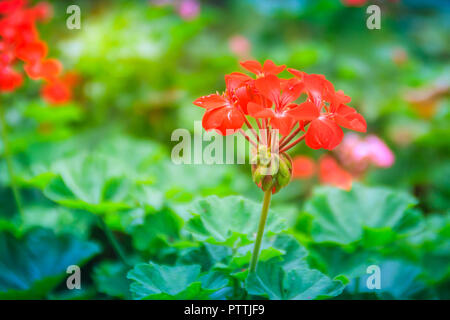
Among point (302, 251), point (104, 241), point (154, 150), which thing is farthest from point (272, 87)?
point (154, 150)

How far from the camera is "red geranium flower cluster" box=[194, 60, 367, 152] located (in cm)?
59

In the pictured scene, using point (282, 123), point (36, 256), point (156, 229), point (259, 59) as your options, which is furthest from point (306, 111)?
point (259, 59)

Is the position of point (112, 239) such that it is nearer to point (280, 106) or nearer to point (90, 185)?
point (90, 185)

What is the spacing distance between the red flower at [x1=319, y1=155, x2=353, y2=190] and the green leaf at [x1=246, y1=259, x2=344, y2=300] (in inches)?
41.2

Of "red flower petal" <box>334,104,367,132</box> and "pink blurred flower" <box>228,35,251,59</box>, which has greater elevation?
"pink blurred flower" <box>228,35,251,59</box>

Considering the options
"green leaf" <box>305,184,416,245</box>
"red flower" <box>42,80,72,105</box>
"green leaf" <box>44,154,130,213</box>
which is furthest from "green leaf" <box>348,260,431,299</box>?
"red flower" <box>42,80,72,105</box>

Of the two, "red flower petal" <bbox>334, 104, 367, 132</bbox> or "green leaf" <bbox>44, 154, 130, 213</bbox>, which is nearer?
"red flower petal" <bbox>334, 104, 367, 132</bbox>

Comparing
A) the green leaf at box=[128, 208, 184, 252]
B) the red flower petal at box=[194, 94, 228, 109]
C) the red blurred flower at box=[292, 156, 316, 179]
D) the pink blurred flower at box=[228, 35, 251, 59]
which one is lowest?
the green leaf at box=[128, 208, 184, 252]

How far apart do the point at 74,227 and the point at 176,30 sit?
4.43ft

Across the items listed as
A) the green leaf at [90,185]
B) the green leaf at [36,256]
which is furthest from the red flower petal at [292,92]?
the green leaf at [36,256]

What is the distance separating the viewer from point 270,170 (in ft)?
2.01

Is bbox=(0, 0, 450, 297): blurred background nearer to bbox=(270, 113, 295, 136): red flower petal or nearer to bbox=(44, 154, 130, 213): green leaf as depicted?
bbox=(44, 154, 130, 213): green leaf

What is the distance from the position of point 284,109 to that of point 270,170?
10 cm

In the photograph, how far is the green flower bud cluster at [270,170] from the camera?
0.62 metres
